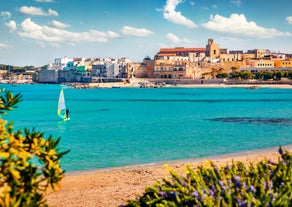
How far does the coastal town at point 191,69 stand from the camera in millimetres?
133250

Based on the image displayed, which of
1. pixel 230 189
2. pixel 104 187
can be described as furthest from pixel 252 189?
pixel 104 187

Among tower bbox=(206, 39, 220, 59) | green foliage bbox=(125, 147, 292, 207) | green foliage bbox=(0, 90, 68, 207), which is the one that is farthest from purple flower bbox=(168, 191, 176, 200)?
tower bbox=(206, 39, 220, 59)

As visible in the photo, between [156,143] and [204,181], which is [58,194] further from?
[156,143]

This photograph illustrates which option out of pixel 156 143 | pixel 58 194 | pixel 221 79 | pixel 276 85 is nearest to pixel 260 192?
pixel 58 194

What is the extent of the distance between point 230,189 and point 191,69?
450ft

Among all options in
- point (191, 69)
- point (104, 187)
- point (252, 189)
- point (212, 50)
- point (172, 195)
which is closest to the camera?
point (252, 189)

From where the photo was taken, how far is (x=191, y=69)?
141250mm

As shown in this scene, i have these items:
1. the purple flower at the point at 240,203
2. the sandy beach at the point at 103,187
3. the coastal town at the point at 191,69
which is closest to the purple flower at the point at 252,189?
the purple flower at the point at 240,203

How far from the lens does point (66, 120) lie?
132ft

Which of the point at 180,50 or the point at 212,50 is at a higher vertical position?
the point at 180,50

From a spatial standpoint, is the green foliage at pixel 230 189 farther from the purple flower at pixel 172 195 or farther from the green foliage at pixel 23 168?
the green foliage at pixel 23 168

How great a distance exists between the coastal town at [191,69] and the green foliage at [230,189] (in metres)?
118

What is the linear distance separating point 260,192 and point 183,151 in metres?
15.4

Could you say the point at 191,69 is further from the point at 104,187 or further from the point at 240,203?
the point at 240,203
